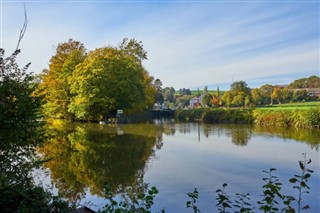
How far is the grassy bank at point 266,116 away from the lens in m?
24.5

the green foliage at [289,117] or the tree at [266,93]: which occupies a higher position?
the tree at [266,93]

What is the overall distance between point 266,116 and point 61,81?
72.3ft

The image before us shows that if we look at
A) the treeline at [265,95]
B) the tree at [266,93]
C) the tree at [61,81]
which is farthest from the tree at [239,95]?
the tree at [61,81]

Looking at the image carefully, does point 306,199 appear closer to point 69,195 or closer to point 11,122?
point 69,195

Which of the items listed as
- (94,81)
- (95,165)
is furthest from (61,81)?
(95,165)

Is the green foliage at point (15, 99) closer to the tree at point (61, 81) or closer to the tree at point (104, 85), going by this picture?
the tree at point (104, 85)

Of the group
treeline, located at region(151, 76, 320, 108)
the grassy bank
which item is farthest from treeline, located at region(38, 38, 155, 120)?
treeline, located at region(151, 76, 320, 108)

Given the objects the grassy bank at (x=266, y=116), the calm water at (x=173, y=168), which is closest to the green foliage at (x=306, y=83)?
the grassy bank at (x=266, y=116)

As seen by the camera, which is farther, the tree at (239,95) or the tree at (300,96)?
the tree at (300,96)

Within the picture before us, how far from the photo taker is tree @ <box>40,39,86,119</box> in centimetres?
3403

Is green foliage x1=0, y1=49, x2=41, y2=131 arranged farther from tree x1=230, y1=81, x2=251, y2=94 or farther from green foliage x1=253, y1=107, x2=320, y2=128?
tree x1=230, y1=81, x2=251, y2=94

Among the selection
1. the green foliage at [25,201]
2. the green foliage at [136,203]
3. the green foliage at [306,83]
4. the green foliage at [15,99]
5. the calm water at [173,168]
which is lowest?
the calm water at [173,168]

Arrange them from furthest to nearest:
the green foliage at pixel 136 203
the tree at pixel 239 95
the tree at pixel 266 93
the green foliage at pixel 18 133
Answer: the tree at pixel 266 93, the tree at pixel 239 95, the green foliage at pixel 18 133, the green foliage at pixel 136 203

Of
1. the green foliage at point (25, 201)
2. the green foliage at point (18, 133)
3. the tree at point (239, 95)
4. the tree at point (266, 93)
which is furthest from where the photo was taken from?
the tree at point (266, 93)
